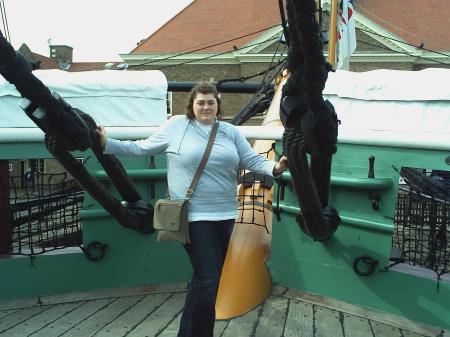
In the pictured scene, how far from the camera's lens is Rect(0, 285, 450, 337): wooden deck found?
314 cm

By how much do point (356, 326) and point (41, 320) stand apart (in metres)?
2.09

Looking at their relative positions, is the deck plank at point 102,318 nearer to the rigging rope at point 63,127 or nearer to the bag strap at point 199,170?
the rigging rope at point 63,127

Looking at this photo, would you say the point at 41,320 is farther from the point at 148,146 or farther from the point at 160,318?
the point at 148,146

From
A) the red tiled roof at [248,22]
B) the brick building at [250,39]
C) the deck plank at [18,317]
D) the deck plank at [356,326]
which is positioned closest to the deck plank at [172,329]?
the deck plank at [18,317]

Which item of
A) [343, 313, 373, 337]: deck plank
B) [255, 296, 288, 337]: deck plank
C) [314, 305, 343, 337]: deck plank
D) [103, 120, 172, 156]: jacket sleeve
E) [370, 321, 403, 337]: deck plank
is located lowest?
[370, 321, 403, 337]: deck plank

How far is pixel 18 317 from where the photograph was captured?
11.1ft

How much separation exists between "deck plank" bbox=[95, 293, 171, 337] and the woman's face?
1.44 metres

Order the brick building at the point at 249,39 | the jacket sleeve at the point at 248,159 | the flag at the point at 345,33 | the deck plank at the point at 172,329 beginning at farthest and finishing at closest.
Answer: the brick building at the point at 249,39 → the flag at the point at 345,33 → the deck plank at the point at 172,329 → the jacket sleeve at the point at 248,159

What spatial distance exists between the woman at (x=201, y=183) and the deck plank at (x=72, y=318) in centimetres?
94

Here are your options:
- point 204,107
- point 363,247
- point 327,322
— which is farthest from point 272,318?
point 204,107

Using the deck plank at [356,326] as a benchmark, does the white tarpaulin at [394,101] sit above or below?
above

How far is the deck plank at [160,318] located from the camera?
3111 mm

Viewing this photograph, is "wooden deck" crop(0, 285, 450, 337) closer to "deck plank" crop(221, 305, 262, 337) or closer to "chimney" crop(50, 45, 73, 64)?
"deck plank" crop(221, 305, 262, 337)

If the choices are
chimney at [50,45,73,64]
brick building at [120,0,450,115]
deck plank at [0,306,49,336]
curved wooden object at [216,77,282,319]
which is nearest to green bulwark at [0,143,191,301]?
deck plank at [0,306,49,336]
